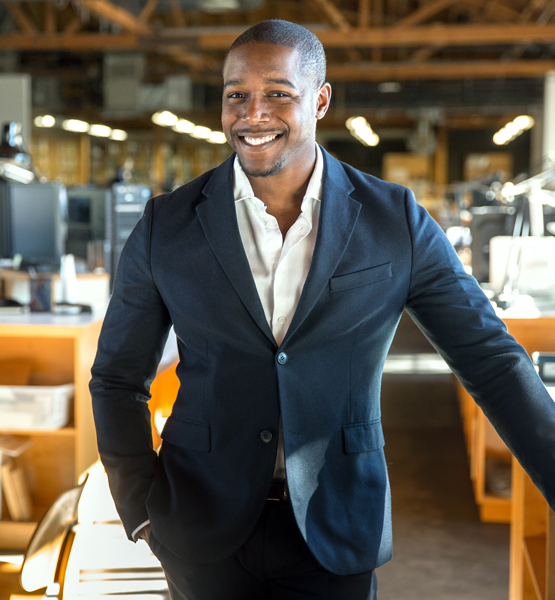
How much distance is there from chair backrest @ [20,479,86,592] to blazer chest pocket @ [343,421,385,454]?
0.86 m

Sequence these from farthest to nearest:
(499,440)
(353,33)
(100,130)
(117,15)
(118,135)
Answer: (118,135) → (100,130) → (353,33) → (117,15) → (499,440)

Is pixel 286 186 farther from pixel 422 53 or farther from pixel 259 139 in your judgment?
pixel 422 53

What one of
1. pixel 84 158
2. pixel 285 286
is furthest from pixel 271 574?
pixel 84 158

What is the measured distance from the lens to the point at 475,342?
1.21m

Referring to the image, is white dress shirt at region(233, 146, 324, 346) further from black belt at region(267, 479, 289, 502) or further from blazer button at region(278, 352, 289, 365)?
black belt at region(267, 479, 289, 502)

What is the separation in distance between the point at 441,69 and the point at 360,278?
12814 mm

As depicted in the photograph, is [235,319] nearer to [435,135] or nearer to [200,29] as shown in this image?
[200,29]

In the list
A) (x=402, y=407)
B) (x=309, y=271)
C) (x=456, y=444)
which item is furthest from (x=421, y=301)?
(x=402, y=407)

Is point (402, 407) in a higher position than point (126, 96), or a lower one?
lower

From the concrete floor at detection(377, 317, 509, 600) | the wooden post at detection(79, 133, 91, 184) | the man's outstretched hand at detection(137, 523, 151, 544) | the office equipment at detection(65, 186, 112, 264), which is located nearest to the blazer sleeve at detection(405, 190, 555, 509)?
the man's outstretched hand at detection(137, 523, 151, 544)

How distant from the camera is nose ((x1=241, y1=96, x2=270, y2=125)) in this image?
1174mm

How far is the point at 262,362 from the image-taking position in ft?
3.87

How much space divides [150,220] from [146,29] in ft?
32.1

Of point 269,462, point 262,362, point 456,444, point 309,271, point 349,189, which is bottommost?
point 456,444
